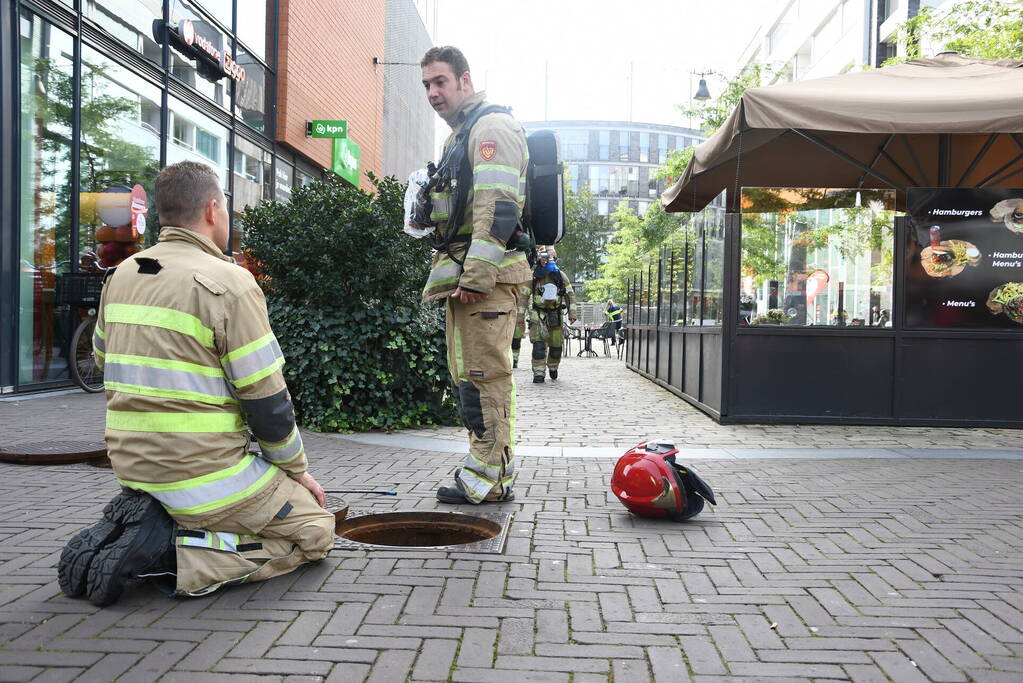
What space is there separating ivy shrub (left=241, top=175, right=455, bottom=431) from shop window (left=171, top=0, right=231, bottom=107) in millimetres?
7668

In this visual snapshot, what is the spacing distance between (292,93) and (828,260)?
14.0 m

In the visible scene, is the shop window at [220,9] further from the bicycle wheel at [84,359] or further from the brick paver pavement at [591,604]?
the brick paver pavement at [591,604]

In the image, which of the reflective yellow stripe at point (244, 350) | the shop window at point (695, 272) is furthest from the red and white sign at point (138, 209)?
the reflective yellow stripe at point (244, 350)

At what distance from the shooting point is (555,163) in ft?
15.4

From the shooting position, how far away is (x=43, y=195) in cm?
995

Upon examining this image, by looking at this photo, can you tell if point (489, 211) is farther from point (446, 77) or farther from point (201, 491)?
point (201, 491)

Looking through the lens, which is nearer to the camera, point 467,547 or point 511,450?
point 467,547

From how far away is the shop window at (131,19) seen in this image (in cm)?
1113

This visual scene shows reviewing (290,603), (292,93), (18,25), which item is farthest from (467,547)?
(292,93)

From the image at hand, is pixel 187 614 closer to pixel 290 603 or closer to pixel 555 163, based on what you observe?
pixel 290 603

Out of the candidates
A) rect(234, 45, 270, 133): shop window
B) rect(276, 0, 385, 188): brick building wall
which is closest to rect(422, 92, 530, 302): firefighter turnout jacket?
rect(234, 45, 270, 133): shop window

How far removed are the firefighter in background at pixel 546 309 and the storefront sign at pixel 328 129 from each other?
919 cm

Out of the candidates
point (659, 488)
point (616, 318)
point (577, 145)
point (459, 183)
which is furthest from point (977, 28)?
point (577, 145)

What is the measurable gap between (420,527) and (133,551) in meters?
1.56
